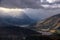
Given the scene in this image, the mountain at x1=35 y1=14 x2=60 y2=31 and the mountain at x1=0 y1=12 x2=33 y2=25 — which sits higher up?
the mountain at x1=0 y1=12 x2=33 y2=25

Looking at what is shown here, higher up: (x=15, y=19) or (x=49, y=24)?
(x=15, y=19)

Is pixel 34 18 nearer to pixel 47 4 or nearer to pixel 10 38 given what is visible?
pixel 47 4

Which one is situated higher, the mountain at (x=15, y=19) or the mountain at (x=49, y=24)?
the mountain at (x=15, y=19)

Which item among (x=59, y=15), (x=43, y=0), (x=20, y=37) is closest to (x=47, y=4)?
(x=43, y=0)
